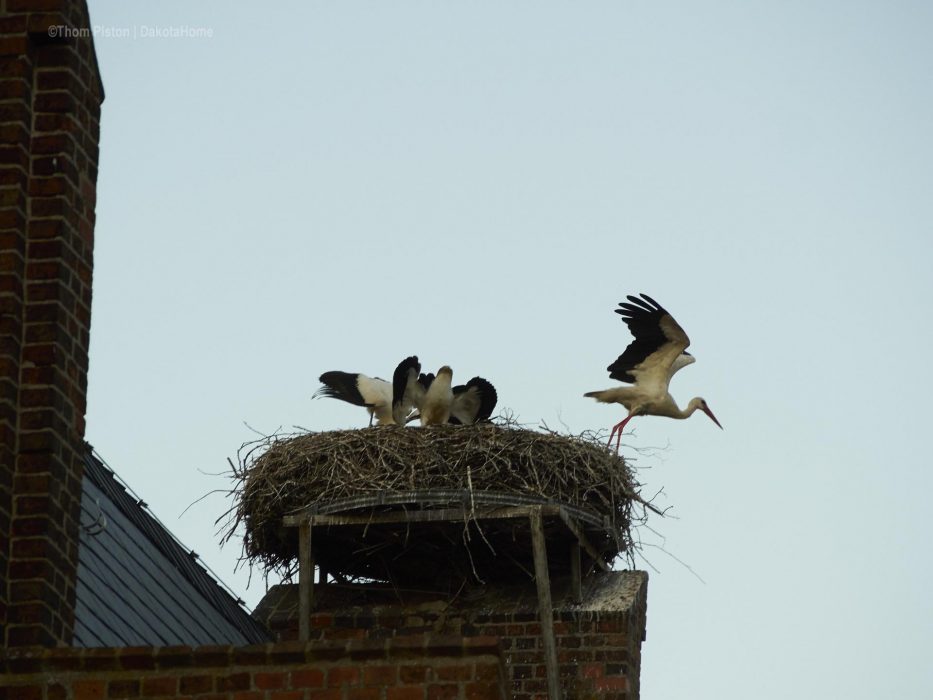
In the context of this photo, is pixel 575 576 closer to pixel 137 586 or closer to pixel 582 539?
pixel 582 539

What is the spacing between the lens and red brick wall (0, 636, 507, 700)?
784 centimetres

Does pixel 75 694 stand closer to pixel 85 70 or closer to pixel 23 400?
pixel 23 400

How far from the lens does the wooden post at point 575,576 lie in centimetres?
1287

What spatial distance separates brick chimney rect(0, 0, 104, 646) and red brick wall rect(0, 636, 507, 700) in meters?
0.17

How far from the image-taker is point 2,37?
877 centimetres

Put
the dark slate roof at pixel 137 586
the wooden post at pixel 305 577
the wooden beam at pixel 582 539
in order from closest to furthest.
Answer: the dark slate roof at pixel 137 586
the wooden post at pixel 305 577
the wooden beam at pixel 582 539

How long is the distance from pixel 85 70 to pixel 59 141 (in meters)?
0.49

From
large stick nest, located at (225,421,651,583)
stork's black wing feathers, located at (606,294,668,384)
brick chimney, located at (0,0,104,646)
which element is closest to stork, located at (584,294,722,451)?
stork's black wing feathers, located at (606,294,668,384)

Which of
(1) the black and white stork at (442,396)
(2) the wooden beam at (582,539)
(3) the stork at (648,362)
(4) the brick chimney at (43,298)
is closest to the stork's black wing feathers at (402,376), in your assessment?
(1) the black and white stork at (442,396)

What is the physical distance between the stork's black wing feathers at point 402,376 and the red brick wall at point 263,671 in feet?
26.3

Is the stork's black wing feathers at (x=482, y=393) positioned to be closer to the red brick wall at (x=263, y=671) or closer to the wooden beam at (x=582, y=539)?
the wooden beam at (x=582, y=539)

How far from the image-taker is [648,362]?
16969 mm

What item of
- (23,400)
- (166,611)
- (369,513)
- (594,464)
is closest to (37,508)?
(23,400)

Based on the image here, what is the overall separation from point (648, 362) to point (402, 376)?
2309 millimetres
